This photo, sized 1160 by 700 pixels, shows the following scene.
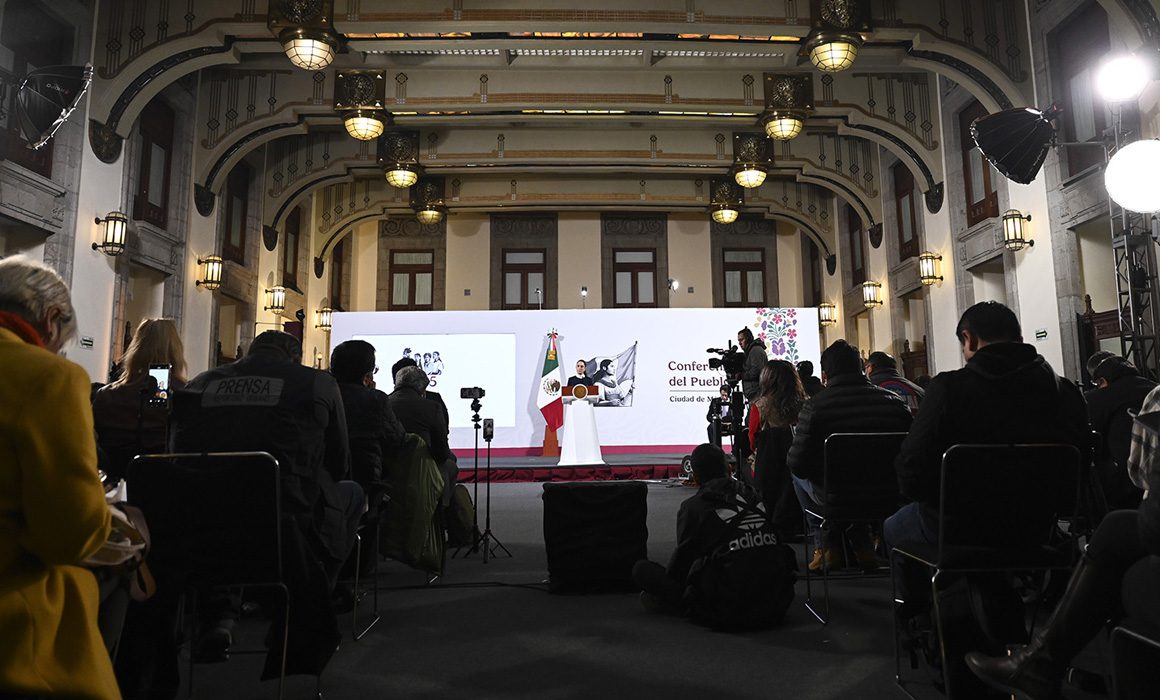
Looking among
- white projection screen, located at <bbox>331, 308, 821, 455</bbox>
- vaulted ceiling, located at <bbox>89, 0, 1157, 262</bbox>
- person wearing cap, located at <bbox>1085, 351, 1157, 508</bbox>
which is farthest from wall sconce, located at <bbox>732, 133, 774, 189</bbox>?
person wearing cap, located at <bbox>1085, 351, 1157, 508</bbox>

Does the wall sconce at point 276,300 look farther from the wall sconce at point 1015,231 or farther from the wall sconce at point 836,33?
the wall sconce at point 1015,231

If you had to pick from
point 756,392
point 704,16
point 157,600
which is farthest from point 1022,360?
point 704,16

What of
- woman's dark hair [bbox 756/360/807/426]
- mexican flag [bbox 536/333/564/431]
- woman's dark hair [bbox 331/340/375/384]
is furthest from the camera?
mexican flag [bbox 536/333/564/431]

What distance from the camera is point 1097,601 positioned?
147cm

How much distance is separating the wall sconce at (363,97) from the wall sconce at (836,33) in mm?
5380

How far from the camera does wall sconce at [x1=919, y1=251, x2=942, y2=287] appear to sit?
358 inches

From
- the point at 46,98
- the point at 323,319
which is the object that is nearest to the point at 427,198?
the point at 323,319

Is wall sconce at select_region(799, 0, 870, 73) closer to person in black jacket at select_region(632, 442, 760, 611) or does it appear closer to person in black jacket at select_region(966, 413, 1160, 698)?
person in black jacket at select_region(632, 442, 760, 611)

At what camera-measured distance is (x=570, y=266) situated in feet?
47.6

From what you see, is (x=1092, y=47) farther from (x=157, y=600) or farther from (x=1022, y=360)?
(x=157, y=600)

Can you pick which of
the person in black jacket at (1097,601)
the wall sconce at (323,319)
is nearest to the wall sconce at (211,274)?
the wall sconce at (323,319)

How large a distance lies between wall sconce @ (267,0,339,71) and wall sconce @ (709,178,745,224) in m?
7.76

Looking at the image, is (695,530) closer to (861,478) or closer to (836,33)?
(861,478)

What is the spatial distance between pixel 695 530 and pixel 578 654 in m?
0.66
